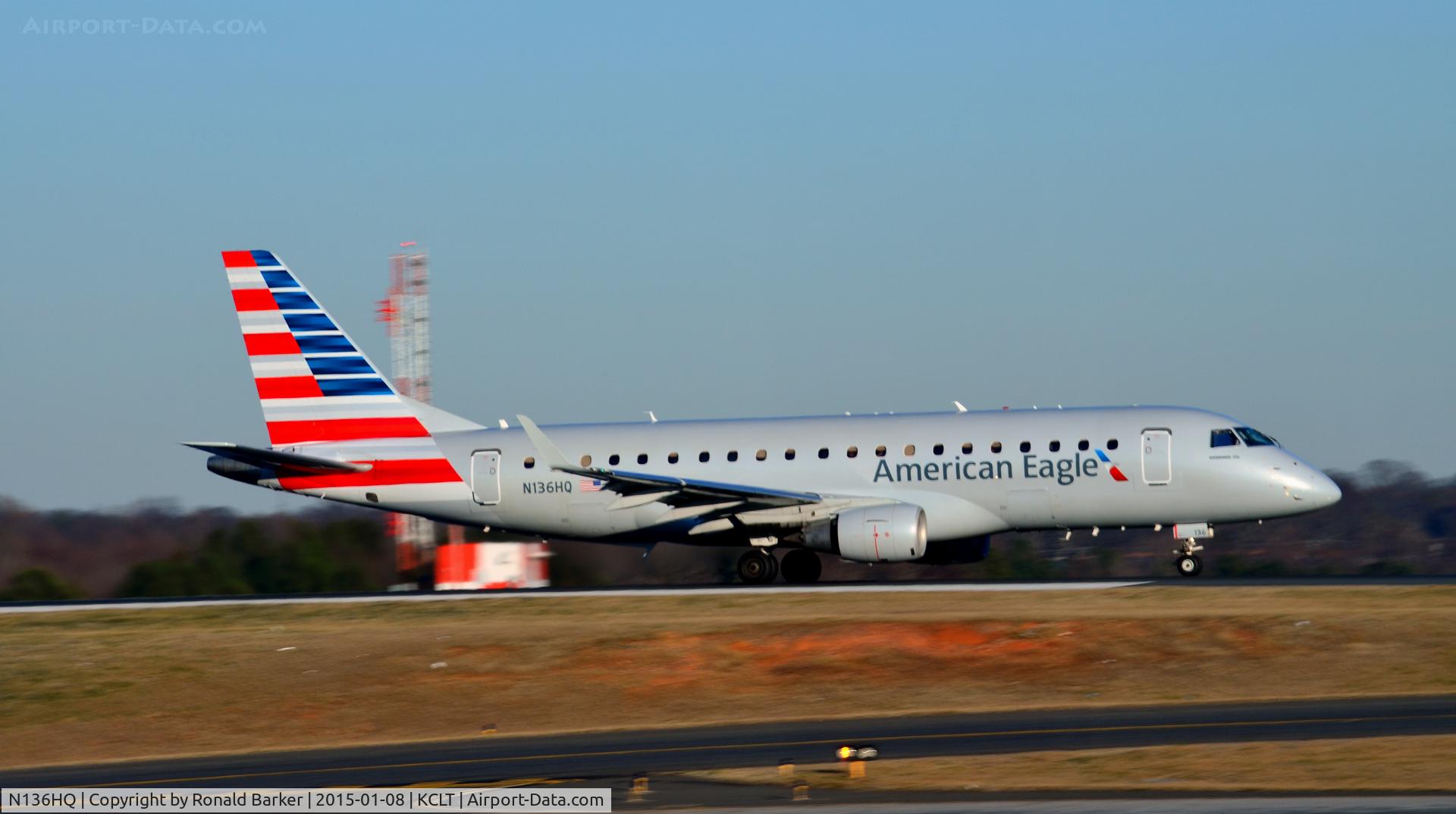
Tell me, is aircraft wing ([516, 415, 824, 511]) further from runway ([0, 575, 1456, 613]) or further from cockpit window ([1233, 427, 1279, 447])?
cockpit window ([1233, 427, 1279, 447])

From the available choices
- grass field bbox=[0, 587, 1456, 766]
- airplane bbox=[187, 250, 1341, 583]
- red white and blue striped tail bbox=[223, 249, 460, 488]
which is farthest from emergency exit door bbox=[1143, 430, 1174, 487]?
red white and blue striped tail bbox=[223, 249, 460, 488]

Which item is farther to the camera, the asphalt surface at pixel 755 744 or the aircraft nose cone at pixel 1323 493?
the aircraft nose cone at pixel 1323 493

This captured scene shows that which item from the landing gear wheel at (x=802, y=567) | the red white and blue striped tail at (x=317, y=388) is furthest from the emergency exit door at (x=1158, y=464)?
the red white and blue striped tail at (x=317, y=388)

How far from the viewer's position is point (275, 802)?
696 inches

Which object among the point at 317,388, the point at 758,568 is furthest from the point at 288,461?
the point at 758,568

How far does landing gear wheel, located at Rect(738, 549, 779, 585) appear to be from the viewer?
3831 centimetres

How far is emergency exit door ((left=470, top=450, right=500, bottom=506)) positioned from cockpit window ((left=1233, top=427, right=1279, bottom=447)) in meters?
16.8

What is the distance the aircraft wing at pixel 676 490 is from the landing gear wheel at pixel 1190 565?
7762mm

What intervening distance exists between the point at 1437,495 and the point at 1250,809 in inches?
3217

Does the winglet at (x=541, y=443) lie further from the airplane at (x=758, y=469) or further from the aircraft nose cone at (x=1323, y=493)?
the aircraft nose cone at (x=1323, y=493)

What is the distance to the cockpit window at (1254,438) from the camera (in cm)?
3588

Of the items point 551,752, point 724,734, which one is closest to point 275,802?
point 551,752

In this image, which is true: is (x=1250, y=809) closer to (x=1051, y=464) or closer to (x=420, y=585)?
(x=1051, y=464)

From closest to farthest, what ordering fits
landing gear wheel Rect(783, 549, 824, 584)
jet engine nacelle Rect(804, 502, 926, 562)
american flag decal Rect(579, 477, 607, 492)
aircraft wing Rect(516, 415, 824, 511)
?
jet engine nacelle Rect(804, 502, 926, 562) < aircraft wing Rect(516, 415, 824, 511) < landing gear wheel Rect(783, 549, 824, 584) < american flag decal Rect(579, 477, 607, 492)
